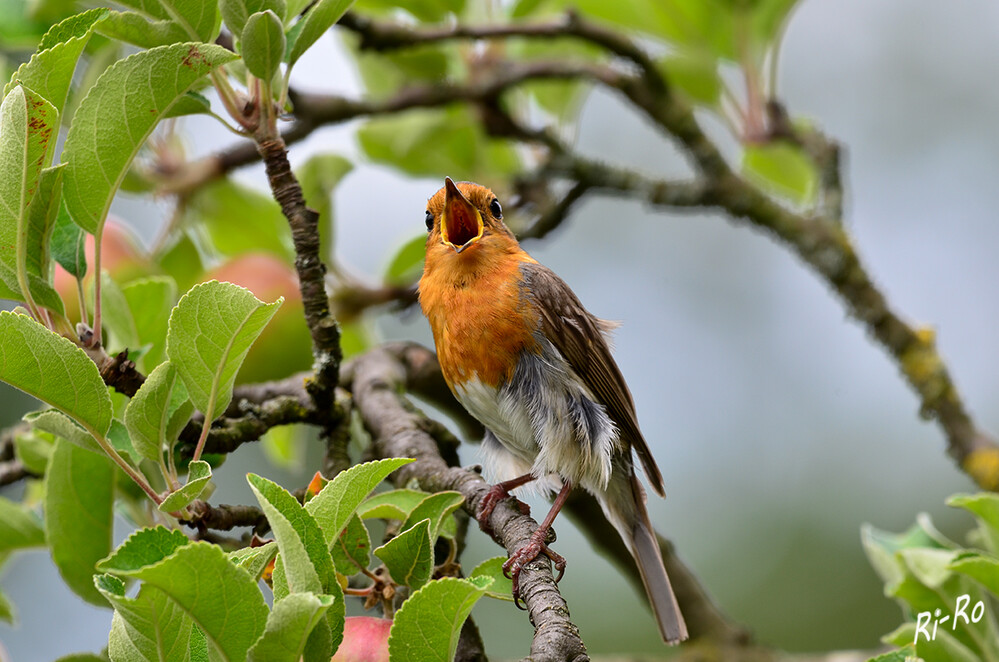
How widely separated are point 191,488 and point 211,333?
Answer: 22 centimetres

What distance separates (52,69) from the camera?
1.37 metres

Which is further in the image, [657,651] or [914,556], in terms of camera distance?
[657,651]

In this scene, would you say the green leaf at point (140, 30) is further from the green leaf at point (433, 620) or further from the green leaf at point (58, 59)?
the green leaf at point (433, 620)

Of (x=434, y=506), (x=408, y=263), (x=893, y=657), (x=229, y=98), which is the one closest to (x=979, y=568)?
(x=893, y=657)

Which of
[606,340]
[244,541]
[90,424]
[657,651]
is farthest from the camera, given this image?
[657,651]

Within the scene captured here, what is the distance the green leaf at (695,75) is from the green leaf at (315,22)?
2.17 meters

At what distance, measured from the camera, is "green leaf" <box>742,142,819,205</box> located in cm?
368

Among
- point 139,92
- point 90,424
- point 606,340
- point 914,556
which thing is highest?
point 606,340

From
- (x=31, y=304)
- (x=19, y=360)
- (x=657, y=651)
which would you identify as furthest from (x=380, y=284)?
(x=657, y=651)

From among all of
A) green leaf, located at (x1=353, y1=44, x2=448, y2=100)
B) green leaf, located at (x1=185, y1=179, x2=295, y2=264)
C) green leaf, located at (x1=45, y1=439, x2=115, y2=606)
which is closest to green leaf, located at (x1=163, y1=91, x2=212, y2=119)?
green leaf, located at (x1=45, y1=439, x2=115, y2=606)

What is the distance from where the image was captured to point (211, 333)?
1.34 metres

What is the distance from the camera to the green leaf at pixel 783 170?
3680mm

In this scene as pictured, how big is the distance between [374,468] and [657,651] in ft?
18.8

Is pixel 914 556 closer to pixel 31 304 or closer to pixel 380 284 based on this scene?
pixel 31 304
